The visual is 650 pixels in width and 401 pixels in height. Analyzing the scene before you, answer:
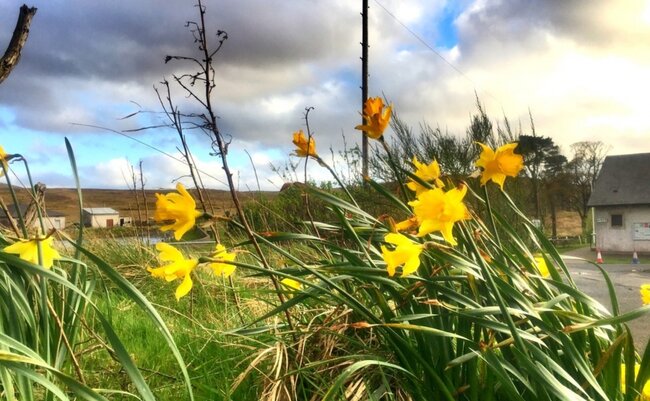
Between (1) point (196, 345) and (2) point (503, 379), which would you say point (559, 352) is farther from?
(1) point (196, 345)

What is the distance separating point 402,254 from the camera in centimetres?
105

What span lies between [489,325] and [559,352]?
29 centimetres

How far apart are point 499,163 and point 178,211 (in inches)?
27.1

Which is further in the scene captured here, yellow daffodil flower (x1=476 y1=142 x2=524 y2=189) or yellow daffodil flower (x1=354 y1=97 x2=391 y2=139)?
yellow daffodil flower (x1=354 y1=97 x2=391 y2=139)

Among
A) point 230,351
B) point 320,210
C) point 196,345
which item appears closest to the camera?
point 230,351

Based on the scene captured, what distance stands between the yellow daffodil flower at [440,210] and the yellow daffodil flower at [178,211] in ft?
1.42

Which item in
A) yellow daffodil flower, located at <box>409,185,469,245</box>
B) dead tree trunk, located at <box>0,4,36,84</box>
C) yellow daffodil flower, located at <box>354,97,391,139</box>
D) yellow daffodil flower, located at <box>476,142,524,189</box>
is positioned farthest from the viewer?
dead tree trunk, located at <box>0,4,36,84</box>

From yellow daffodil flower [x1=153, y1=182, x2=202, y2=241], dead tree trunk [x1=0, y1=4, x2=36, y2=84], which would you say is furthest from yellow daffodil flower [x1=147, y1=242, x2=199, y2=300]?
dead tree trunk [x1=0, y1=4, x2=36, y2=84]

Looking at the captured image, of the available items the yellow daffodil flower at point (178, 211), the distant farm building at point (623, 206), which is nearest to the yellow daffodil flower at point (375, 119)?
the yellow daffodil flower at point (178, 211)

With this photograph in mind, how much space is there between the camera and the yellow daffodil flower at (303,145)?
4.69 ft

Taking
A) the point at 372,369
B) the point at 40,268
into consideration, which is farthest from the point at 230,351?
the point at 40,268

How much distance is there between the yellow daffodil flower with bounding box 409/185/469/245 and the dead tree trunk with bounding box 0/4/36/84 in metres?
2.43

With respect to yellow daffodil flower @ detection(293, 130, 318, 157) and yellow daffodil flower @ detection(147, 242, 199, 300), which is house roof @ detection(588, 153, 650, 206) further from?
yellow daffodil flower @ detection(147, 242, 199, 300)

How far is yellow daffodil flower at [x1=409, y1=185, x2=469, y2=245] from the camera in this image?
41.0 inches
